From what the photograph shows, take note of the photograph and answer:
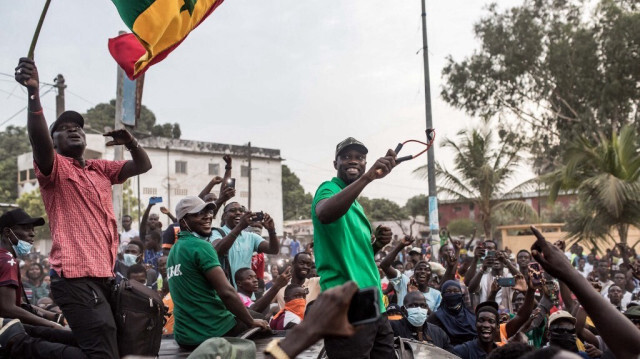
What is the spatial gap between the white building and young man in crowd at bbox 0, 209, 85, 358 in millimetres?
33341

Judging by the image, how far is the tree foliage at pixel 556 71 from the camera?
74.6ft

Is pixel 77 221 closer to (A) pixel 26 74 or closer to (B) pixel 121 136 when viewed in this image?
(B) pixel 121 136

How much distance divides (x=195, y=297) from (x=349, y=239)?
124cm

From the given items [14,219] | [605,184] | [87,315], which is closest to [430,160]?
[605,184]

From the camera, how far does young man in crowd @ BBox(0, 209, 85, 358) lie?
3379 mm

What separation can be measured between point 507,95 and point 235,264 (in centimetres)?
2105

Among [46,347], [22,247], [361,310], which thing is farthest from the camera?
[22,247]

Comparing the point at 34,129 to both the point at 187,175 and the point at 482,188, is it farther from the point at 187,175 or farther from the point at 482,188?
the point at 187,175

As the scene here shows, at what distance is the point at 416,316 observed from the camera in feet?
21.1

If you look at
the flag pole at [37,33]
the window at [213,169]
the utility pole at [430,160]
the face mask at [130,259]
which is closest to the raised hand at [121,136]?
the flag pole at [37,33]

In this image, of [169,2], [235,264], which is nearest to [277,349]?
[169,2]

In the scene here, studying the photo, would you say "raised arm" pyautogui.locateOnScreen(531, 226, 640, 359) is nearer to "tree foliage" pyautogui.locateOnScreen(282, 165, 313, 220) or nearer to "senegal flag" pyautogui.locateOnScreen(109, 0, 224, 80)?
"senegal flag" pyautogui.locateOnScreen(109, 0, 224, 80)

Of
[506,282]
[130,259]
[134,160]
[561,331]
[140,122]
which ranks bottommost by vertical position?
[561,331]

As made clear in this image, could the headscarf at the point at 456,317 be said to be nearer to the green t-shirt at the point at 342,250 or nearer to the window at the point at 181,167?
the green t-shirt at the point at 342,250
